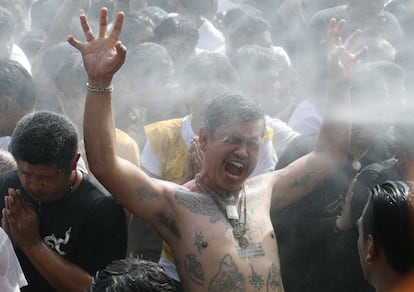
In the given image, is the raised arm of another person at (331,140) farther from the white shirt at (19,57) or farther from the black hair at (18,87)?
the white shirt at (19,57)

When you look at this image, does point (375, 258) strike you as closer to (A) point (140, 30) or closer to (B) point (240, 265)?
(B) point (240, 265)

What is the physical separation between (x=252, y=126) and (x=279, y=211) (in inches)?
22.5

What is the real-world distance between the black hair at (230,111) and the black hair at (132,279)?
1.19 metres

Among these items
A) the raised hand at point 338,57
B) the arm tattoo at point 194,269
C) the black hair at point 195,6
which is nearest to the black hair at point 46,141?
the arm tattoo at point 194,269

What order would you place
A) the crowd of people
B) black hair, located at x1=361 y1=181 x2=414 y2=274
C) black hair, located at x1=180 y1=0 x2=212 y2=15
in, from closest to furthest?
1. black hair, located at x1=361 y1=181 x2=414 y2=274
2. the crowd of people
3. black hair, located at x1=180 y1=0 x2=212 y2=15

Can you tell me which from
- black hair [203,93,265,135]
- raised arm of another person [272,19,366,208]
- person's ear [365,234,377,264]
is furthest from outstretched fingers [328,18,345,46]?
person's ear [365,234,377,264]

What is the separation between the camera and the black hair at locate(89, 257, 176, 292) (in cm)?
284

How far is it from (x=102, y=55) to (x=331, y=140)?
4.22 feet

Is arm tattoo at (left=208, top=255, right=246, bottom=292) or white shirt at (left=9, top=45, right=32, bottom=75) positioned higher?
white shirt at (left=9, top=45, right=32, bottom=75)

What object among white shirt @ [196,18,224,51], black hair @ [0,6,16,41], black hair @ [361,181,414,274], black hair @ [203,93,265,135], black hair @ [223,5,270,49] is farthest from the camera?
white shirt @ [196,18,224,51]

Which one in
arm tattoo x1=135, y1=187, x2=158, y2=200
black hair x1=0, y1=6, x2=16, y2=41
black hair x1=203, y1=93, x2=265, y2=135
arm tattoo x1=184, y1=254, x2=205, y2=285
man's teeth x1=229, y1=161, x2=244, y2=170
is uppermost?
black hair x1=0, y1=6, x2=16, y2=41

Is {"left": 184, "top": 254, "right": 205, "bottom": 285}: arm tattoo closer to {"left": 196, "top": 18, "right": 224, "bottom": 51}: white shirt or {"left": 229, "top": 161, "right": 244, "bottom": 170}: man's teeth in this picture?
{"left": 229, "top": 161, "right": 244, "bottom": 170}: man's teeth

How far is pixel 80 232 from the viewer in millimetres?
3648

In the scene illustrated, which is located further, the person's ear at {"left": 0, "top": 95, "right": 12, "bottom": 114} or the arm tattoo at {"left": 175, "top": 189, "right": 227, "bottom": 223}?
the person's ear at {"left": 0, "top": 95, "right": 12, "bottom": 114}
